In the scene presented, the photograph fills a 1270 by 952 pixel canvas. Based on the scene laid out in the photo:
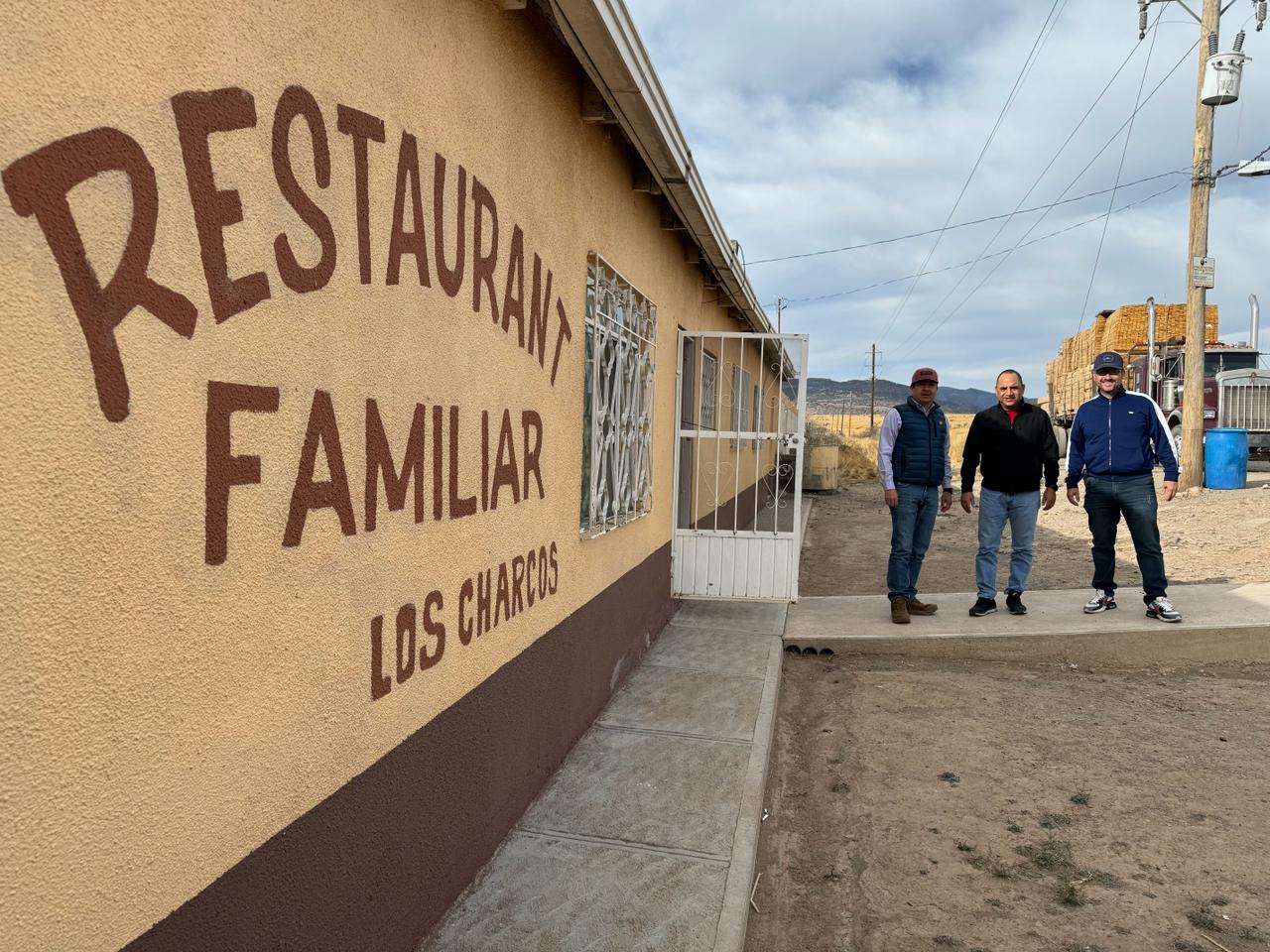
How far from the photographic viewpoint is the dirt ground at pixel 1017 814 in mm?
2932

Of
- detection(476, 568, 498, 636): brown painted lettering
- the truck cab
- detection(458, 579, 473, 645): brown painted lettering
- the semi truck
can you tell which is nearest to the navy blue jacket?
detection(476, 568, 498, 636): brown painted lettering

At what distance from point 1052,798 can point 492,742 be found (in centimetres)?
261

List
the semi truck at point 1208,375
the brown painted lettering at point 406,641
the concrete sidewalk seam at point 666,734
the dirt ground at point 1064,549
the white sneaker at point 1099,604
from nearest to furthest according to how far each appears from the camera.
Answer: the brown painted lettering at point 406,641 < the concrete sidewalk seam at point 666,734 < the white sneaker at point 1099,604 < the dirt ground at point 1064,549 < the semi truck at point 1208,375

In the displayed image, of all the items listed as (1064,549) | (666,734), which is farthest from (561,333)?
(1064,549)

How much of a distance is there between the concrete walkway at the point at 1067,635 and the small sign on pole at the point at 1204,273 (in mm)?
9709

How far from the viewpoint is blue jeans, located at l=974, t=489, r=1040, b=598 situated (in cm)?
610

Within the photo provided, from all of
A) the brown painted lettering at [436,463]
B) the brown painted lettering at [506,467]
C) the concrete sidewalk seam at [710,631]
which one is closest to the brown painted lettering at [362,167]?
the brown painted lettering at [436,463]

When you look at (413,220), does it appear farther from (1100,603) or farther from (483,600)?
(1100,603)

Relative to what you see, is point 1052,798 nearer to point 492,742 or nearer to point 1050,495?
point 492,742

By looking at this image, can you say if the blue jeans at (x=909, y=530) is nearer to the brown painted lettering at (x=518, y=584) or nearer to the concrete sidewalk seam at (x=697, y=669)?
the concrete sidewalk seam at (x=697, y=669)

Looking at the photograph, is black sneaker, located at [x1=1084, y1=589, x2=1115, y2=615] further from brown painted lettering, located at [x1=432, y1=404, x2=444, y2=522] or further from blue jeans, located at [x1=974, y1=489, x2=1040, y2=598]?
brown painted lettering, located at [x1=432, y1=404, x2=444, y2=522]

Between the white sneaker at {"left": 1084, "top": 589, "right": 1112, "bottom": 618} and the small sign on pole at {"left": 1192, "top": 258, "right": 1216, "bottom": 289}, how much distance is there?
10426 mm

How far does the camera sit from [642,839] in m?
3.18

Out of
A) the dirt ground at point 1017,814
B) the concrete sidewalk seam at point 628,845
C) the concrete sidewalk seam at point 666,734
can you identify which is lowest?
the dirt ground at point 1017,814
